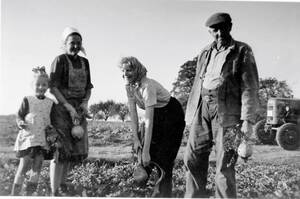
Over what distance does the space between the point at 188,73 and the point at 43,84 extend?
1.68 meters

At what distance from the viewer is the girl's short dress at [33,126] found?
14.3ft

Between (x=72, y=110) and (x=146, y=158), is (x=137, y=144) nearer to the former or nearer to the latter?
(x=146, y=158)

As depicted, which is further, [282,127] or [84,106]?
[282,127]

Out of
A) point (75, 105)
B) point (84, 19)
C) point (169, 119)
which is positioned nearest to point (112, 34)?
point (84, 19)

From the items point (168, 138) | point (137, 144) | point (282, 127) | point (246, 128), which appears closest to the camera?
point (246, 128)

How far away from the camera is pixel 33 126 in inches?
172

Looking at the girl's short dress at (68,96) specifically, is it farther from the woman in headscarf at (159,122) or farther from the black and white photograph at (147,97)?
the woman in headscarf at (159,122)

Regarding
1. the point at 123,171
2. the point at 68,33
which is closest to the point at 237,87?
the point at 123,171

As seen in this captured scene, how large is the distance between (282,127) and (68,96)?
2621mm

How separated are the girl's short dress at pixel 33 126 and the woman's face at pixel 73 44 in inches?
23.8

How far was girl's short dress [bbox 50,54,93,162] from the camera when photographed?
4.42 meters

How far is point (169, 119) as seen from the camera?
14.0 feet

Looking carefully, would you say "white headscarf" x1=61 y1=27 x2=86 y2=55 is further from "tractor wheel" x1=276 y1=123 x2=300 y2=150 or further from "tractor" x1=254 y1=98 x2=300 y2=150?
"tractor wheel" x1=276 y1=123 x2=300 y2=150

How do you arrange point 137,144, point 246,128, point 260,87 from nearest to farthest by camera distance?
point 246,128, point 137,144, point 260,87
